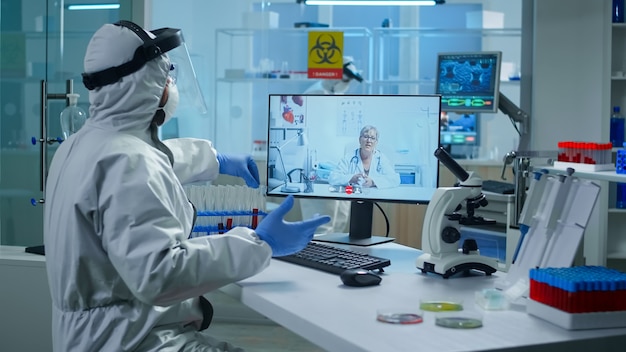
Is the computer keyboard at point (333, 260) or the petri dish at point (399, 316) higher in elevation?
the computer keyboard at point (333, 260)

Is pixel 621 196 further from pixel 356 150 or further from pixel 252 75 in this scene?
pixel 356 150

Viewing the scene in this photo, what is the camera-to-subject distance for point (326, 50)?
17.9 feet

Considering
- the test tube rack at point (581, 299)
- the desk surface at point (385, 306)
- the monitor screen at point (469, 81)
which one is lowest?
the desk surface at point (385, 306)

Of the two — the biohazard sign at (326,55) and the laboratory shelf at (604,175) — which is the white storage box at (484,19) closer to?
the biohazard sign at (326,55)

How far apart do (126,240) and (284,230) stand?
0.37m

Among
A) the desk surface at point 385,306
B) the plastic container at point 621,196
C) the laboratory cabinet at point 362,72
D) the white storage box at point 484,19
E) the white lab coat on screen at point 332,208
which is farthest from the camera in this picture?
the white storage box at point 484,19

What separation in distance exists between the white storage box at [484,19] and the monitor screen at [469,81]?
109 inches

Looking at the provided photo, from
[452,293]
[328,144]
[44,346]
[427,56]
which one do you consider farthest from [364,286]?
[427,56]

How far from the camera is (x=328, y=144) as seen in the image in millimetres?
2494

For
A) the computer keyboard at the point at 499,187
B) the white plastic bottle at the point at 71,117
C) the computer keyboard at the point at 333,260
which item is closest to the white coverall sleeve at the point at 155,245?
the computer keyboard at the point at 333,260

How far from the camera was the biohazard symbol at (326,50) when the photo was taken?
17.7 feet

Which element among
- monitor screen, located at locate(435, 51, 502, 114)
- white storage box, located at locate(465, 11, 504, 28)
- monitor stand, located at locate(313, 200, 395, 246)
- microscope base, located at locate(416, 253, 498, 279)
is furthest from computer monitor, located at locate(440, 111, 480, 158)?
microscope base, located at locate(416, 253, 498, 279)

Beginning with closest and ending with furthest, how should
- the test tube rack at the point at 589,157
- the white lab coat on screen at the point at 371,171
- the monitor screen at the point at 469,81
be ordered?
the white lab coat on screen at the point at 371,171 → the test tube rack at the point at 589,157 → the monitor screen at the point at 469,81

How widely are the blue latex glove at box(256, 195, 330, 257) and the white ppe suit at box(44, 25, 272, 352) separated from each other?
0.04 m
